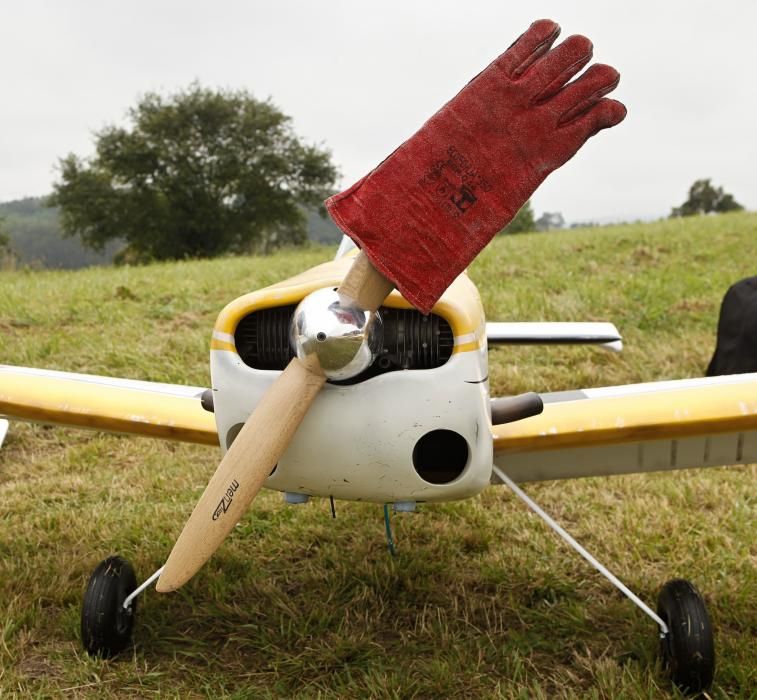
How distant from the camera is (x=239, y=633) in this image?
9.43ft

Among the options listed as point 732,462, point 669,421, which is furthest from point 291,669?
point 732,462

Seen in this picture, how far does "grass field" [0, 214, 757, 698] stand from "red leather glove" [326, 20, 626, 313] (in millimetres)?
1432

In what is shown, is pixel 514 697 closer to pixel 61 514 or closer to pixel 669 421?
pixel 669 421

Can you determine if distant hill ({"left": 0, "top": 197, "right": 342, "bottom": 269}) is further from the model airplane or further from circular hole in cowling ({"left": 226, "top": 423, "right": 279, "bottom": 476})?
circular hole in cowling ({"left": 226, "top": 423, "right": 279, "bottom": 476})

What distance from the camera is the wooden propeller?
201 cm

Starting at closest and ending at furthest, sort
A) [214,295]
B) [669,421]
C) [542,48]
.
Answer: [542,48] → [669,421] → [214,295]

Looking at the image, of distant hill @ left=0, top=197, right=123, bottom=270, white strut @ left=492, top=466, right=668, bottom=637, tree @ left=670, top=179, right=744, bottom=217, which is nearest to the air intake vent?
white strut @ left=492, top=466, right=668, bottom=637

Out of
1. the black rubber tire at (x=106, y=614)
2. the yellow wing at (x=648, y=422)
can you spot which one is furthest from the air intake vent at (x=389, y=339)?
the black rubber tire at (x=106, y=614)

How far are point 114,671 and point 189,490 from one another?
5.09 ft

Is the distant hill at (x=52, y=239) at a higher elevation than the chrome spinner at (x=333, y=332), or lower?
higher

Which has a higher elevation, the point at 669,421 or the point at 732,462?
the point at 669,421

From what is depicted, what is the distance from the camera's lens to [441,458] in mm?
2268

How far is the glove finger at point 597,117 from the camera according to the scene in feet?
6.22

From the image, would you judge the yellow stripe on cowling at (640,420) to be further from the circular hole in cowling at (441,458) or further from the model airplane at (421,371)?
the circular hole in cowling at (441,458)
